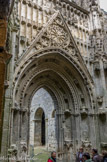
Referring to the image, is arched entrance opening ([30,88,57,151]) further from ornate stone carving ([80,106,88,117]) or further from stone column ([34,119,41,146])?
ornate stone carving ([80,106,88,117])

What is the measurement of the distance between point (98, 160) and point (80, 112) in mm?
5842

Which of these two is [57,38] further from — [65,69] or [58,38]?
[65,69]

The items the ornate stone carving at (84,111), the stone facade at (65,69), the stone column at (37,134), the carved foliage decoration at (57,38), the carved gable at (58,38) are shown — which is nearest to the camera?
the stone facade at (65,69)

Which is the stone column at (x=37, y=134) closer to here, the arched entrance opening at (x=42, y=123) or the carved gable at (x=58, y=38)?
the arched entrance opening at (x=42, y=123)

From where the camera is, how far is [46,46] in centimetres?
991

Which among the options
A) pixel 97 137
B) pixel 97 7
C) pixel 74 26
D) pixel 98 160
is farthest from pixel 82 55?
pixel 98 160

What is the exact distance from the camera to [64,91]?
11.4 metres

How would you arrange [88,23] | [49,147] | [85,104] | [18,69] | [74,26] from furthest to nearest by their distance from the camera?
1. [49,147]
2. [88,23]
3. [74,26]
4. [85,104]
5. [18,69]

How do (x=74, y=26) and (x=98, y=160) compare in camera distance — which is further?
(x=74, y=26)

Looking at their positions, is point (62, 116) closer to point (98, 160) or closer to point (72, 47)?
point (72, 47)

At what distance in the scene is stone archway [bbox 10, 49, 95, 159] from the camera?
992cm

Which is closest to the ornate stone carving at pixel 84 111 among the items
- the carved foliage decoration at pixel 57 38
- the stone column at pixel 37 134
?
the carved foliage decoration at pixel 57 38

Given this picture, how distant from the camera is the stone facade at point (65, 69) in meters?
9.34

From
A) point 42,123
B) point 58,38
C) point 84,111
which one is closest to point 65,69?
point 58,38
